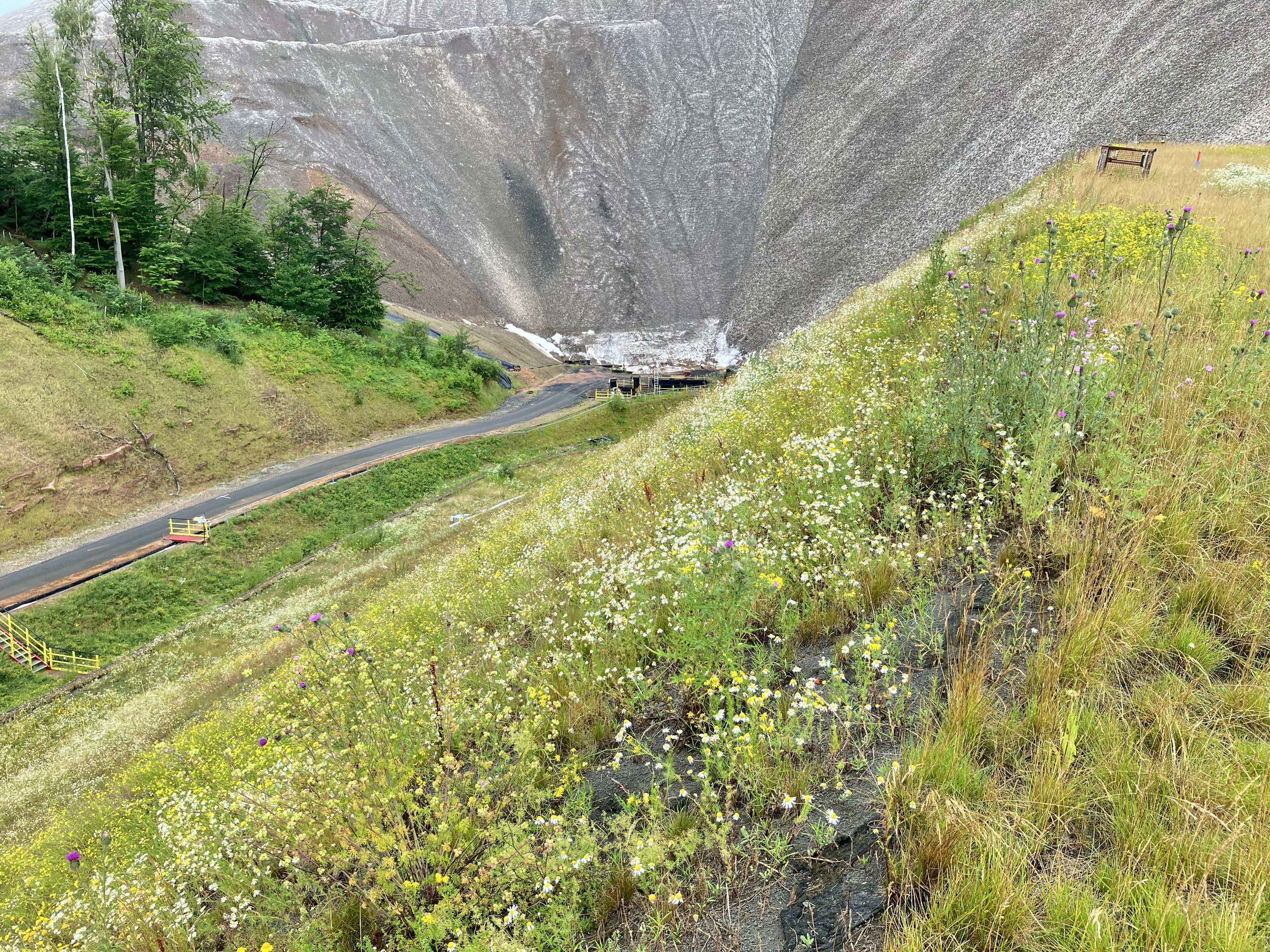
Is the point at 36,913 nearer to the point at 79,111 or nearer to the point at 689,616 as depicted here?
the point at 689,616

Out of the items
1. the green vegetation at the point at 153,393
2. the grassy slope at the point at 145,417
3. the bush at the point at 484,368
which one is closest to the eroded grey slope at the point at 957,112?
the bush at the point at 484,368

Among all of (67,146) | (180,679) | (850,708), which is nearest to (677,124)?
(67,146)

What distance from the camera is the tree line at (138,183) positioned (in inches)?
1184

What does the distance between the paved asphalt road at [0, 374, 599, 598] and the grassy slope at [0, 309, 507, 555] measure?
138 centimetres

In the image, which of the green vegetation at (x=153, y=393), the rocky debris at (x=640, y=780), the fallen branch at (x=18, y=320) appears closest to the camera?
the rocky debris at (x=640, y=780)

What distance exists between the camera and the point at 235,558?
22172 mm

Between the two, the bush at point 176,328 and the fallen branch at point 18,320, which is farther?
the bush at point 176,328

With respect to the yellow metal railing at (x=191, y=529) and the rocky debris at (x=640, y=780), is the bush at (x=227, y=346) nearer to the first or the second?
the yellow metal railing at (x=191, y=529)

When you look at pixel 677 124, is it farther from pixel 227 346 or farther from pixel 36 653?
pixel 36 653

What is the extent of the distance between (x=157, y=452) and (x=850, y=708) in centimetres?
3083

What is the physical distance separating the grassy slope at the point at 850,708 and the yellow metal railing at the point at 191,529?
1795 cm

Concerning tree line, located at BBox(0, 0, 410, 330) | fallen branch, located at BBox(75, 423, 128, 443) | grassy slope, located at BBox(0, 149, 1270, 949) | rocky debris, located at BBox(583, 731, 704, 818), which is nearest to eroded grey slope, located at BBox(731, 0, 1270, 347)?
tree line, located at BBox(0, 0, 410, 330)

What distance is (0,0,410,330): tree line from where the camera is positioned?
98.7ft

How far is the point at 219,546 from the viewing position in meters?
22.1
